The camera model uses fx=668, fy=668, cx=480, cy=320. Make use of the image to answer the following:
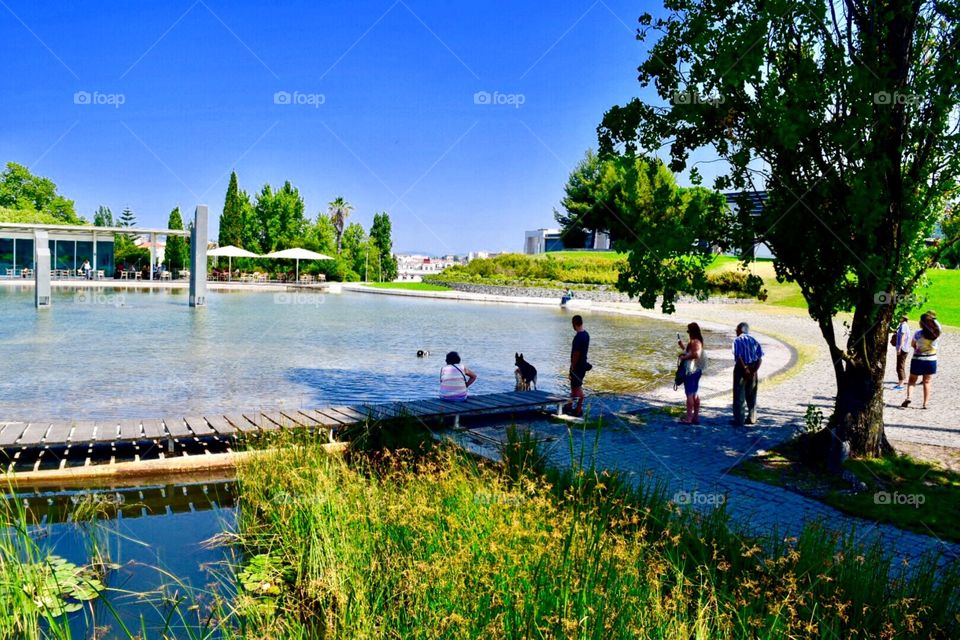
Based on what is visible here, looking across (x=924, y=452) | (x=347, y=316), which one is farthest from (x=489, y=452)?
(x=347, y=316)

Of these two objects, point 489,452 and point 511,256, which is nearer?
point 489,452

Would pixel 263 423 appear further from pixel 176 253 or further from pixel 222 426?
pixel 176 253

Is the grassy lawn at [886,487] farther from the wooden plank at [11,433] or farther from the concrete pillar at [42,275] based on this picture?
the concrete pillar at [42,275]

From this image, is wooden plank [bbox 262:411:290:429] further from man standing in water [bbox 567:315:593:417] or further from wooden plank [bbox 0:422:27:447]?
man standing in water [bbox 567:315:593:417]

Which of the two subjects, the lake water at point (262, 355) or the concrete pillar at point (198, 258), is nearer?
the lake water at point (262, 355)

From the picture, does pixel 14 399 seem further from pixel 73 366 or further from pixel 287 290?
pixel 287 290

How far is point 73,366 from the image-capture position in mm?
15320

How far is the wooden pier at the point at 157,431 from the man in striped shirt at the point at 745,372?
4.28 meters

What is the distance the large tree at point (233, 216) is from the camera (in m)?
70.6

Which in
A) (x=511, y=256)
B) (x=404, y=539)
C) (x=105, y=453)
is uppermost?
(x=511, y=256)

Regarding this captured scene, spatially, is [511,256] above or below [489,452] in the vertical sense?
above

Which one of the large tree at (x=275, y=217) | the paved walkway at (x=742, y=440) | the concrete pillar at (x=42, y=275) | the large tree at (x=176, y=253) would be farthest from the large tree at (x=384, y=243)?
the paved walkway at (x=742, y=440)

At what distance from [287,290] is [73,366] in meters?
38.3

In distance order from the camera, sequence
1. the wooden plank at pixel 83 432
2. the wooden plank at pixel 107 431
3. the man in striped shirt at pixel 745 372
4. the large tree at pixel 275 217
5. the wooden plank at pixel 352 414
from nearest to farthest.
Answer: the wooden plank at pixel 83 432 → the wooden plank at pixel 107 431 → the wooden plank at pixel 352 414 → the man in striped shirt at pixel 745 372 → the large tree at pixel 275 217
